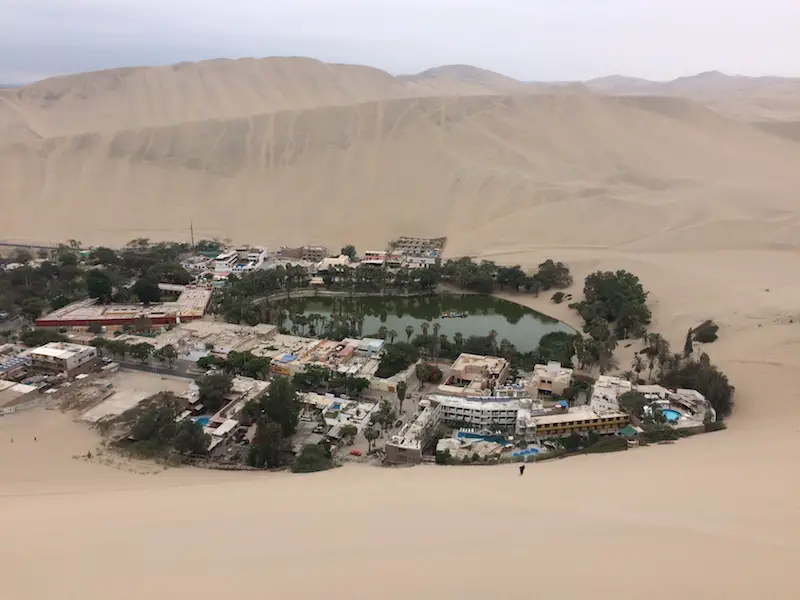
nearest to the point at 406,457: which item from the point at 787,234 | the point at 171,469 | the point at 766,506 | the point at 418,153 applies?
the point at 171,469

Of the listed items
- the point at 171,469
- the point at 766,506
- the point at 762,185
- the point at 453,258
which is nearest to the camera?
the point at 766,506

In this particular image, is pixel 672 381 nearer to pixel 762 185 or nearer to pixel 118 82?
pixel 762 185

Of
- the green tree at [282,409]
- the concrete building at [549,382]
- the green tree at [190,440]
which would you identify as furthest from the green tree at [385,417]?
the concrete building at [549,382]

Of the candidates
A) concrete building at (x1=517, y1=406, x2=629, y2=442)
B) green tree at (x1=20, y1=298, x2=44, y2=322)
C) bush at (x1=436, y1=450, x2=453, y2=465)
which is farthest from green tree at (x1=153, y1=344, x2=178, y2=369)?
concrete building at (x1=517, y1=406, x2=629, y2=442)

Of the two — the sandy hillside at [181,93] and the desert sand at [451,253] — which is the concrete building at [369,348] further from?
the sandy hillside at [181,93]

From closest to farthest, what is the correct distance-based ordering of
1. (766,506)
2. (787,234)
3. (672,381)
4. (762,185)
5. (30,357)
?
(766,506)
(672,381)
(30,357)
(787,234)
(762,185)

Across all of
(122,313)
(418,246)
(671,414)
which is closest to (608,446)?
(671,414)

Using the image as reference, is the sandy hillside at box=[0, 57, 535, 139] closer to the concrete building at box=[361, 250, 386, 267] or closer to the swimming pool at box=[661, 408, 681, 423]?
the concrete building at box=[361, 250, 386, 267]

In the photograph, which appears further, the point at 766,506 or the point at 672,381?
the point at 672,381
